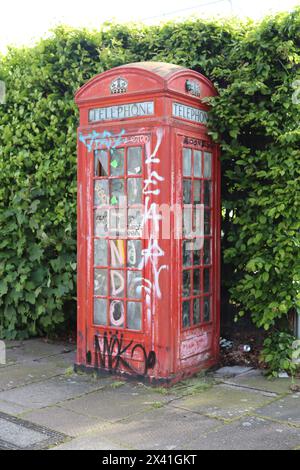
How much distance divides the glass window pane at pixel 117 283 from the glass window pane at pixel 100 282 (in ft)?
0.27

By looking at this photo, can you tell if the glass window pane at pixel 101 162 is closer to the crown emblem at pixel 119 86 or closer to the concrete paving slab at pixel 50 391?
the crown emblem at pixel 119 86

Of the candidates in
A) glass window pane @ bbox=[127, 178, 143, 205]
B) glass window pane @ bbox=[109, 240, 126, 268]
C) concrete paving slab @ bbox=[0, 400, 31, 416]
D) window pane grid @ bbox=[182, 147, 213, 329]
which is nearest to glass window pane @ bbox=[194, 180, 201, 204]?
window pane grid @ bbox=[182, 147, 213, 329]

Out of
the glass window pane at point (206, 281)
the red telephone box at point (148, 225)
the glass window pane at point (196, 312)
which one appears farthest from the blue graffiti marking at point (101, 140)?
the glass window pane at point (196, 312)

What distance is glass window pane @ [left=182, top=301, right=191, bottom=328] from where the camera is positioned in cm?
530

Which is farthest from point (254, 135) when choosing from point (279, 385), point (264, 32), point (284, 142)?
point (279, 385)

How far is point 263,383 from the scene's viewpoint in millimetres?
5293

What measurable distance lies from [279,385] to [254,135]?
2458 millimetres

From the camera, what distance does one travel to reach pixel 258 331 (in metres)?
6.13

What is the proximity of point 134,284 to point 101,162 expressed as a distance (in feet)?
3.96

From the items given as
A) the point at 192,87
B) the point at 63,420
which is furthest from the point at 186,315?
the point at 192,87

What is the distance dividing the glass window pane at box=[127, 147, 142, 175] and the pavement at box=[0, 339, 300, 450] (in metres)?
1.94

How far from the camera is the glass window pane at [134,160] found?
5223 mm

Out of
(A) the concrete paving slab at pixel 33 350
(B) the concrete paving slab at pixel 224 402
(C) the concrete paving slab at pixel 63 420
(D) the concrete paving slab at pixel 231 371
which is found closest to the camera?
(C) the concrete paving slab at pixel 63 420
